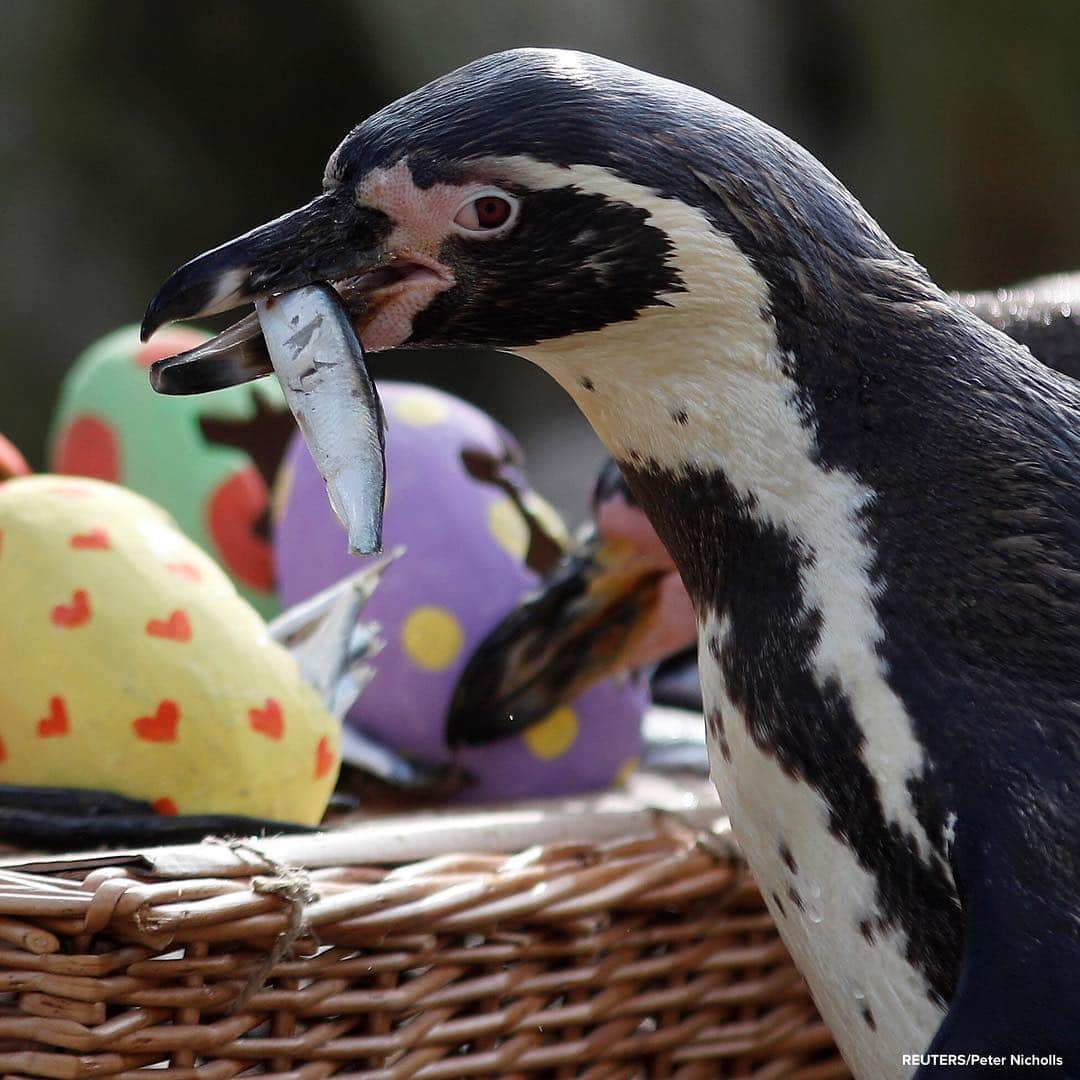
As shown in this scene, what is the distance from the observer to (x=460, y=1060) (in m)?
0.77

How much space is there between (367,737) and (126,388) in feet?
1.32

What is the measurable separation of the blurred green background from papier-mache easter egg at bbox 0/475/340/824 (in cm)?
226

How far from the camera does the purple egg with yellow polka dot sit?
1.17 m

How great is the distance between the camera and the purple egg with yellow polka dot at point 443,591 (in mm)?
1167

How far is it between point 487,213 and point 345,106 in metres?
3.21

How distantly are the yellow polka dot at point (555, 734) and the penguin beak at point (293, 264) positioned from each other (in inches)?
22.4

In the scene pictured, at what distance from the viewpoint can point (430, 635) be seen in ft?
3.83

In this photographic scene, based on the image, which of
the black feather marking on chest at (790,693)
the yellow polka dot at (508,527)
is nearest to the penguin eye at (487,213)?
the black feather marking on chest at (790,693)

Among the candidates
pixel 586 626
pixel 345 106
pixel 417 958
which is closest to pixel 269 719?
pixel 417 958

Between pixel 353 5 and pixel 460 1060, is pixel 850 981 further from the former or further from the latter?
pixel 353 5

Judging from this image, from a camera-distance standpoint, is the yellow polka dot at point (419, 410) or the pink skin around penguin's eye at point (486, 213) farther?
the yellow polka dot at point (419, 410)

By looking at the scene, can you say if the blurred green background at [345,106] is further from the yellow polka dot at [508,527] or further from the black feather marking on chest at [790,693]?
the black feather marking on chest at [790,693]

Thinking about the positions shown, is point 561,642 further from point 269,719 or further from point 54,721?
point 54,721

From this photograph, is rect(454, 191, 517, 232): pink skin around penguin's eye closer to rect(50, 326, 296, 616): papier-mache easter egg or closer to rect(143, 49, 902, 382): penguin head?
rect(143, 49, 902, 382): penguin head
